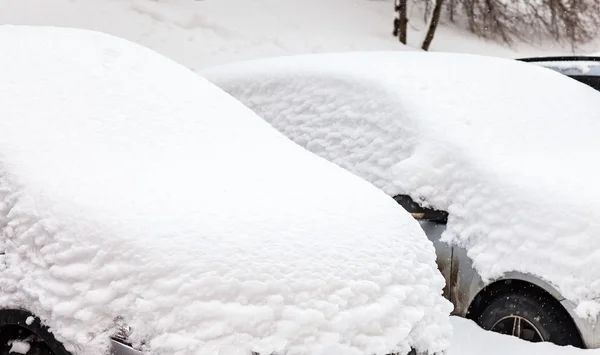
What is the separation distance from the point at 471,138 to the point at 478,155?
0.18 meters

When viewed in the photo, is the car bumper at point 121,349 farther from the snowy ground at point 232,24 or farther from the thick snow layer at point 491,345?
the snowy ground at point 232,24

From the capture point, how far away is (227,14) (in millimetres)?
12656

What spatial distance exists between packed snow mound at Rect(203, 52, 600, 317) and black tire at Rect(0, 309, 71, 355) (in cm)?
209

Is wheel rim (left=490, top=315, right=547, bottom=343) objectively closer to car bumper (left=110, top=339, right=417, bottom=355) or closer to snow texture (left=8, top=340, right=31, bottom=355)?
car bumper (left=110, top=339, right=417, bottom=355)

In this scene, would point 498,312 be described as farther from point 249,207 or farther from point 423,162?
point 249,207

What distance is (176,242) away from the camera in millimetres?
2062

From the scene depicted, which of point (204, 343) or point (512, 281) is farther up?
point (204, 343)

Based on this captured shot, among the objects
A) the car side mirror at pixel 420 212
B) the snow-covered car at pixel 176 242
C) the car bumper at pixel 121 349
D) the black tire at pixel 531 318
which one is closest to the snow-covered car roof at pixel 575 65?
the car side mirror at pixel 420 212

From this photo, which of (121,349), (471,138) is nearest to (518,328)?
(471,138)

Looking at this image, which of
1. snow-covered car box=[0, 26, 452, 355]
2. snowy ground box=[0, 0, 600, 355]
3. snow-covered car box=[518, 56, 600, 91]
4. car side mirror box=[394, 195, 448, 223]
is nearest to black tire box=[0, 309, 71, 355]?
A: snow-covered car box=[0, 26, 452, 355]

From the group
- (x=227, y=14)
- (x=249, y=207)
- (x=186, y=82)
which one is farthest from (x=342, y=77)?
(x=227, y=14)

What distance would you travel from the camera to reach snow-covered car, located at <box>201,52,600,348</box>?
10.6ft

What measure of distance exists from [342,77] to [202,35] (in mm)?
7656

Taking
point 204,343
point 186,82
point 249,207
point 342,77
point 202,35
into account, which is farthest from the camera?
point 202,35
